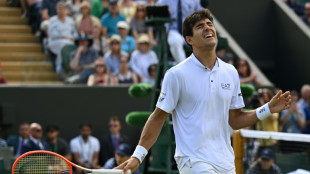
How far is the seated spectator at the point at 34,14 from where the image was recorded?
17281mm

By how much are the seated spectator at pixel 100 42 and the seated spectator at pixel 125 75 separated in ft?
3.11

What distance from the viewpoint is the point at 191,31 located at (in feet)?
20.0

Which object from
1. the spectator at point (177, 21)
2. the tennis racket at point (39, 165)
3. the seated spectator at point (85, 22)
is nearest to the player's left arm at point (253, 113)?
the tennis racket at point (39, 165)

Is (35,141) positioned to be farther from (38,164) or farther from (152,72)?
(38,164)

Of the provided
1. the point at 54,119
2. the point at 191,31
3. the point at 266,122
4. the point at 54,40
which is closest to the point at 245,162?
the point at 266,122

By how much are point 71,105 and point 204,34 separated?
30.5 feet

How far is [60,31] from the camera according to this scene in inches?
630

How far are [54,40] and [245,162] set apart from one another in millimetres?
6797

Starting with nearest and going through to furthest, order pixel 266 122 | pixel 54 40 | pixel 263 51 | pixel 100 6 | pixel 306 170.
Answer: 1. pixel 306 170
2. pixel 266 122
3. pixel 54 40
4. pixel 100 6
5. pixel 263 51

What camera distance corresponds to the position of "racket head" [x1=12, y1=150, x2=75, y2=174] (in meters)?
5.78

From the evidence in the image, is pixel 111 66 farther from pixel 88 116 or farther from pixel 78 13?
pixel 78 13

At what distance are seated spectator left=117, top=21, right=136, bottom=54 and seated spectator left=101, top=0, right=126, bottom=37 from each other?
0.26 metres

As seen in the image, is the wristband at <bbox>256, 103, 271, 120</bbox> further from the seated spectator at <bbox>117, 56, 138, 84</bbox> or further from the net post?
the seated spectator at <bbox>117, 56, 138, 84</bbox>

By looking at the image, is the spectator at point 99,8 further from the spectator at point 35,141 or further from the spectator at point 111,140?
the spectator at point 35,141
